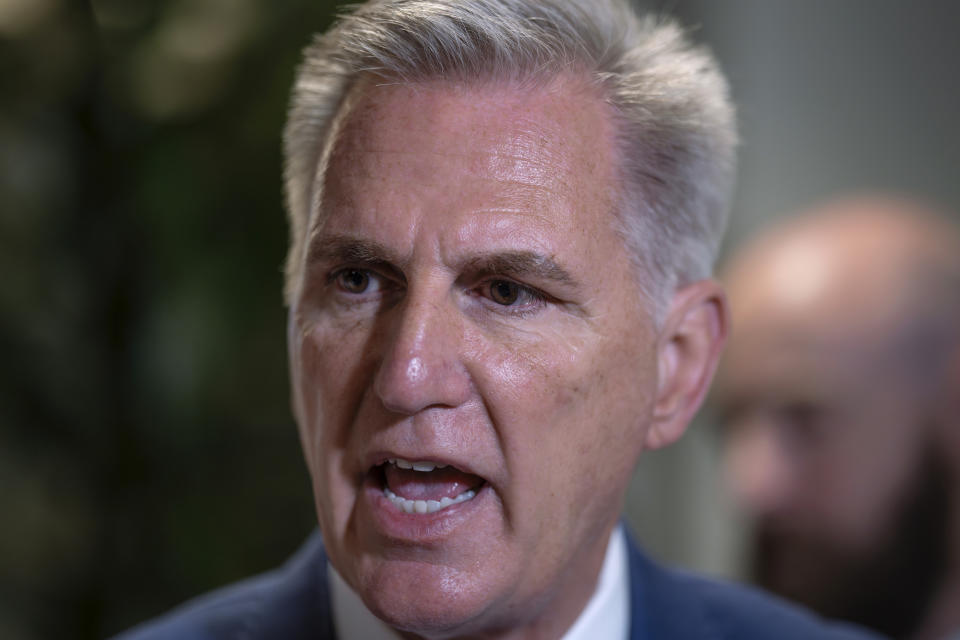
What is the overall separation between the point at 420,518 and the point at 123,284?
1.31 metres

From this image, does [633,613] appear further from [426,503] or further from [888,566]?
[888,566]

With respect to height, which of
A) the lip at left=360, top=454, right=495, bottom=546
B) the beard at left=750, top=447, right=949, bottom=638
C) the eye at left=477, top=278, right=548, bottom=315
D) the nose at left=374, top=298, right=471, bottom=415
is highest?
the eye at left=477, top=278, right=548, bottom=315

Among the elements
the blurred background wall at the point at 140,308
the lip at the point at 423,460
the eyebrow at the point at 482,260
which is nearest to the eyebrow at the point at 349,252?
the eyebrow at the point at 482,260

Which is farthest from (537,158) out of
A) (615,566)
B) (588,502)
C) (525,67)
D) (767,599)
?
(767,599)

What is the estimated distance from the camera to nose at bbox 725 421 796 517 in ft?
7.56

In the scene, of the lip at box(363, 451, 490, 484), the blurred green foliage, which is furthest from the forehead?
the blurred green foliage

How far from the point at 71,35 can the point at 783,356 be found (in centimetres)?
161

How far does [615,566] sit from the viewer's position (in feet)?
5.08

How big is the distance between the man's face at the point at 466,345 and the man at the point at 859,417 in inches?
42.4

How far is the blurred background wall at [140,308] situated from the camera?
7.43 ft

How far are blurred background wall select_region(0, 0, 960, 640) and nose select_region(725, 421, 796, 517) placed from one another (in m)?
0.95

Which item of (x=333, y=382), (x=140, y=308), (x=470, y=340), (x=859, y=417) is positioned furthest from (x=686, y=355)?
(x=140, y=308)

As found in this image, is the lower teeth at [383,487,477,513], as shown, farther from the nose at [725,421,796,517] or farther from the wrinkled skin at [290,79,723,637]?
the nose at [725,421,796,517]

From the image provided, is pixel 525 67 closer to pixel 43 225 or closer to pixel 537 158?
pixel 537 158
